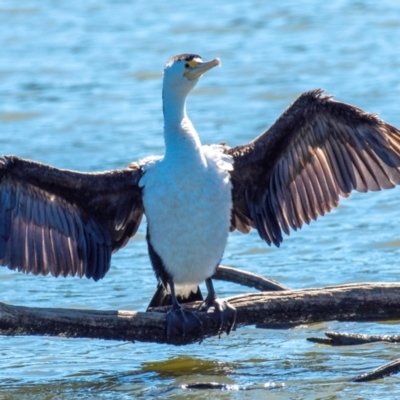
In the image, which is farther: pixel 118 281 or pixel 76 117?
pixel 76 117

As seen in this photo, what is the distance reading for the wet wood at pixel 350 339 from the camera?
358 inches

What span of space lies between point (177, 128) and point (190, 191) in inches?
21.0

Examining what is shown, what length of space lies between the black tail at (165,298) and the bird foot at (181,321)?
0.64m

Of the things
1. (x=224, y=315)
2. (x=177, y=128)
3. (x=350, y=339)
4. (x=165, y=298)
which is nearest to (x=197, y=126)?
(x=165, y=298)

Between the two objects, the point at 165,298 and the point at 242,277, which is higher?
the point at 242,277

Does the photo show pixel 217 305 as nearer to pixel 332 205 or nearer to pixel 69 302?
pixel 332 205

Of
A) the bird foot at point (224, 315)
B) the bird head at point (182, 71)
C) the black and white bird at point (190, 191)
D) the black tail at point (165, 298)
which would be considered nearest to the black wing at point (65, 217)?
the black and white bird at point (190, 191)

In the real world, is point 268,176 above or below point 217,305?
above

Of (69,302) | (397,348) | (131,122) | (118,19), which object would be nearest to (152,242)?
(397,348)

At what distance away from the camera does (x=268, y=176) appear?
9.41 m

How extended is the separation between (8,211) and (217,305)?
1754 mm

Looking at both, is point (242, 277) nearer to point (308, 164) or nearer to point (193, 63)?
point (308, 164)

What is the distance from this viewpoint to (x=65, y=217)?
929 cm

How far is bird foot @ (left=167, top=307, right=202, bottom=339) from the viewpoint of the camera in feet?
27.5
